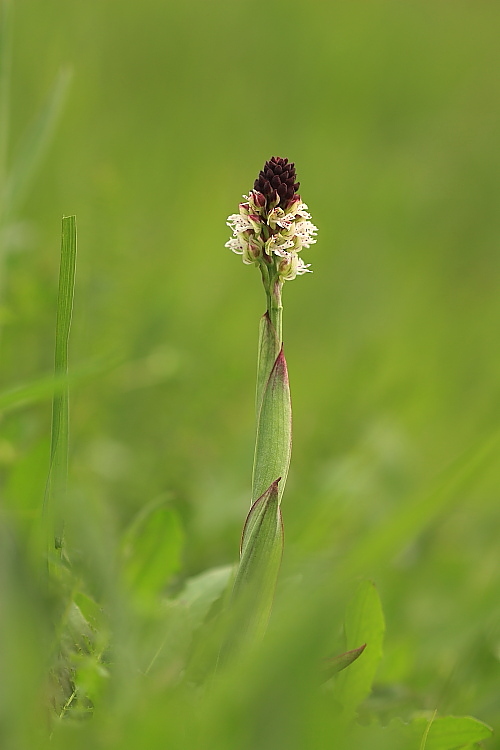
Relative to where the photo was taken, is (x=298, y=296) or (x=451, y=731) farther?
(x=298, y=296)

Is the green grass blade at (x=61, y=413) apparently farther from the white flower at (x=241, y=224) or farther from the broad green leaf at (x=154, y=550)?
the broad green leaf at (x=154, y=550)

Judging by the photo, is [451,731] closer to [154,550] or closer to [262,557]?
[262,557]

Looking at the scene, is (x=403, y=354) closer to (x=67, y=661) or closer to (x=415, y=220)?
(x=415, y=220)

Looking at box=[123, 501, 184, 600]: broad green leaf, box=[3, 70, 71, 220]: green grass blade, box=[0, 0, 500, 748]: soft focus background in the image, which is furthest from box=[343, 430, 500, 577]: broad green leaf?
box=[3, 70, 71, 220]: green grass blade

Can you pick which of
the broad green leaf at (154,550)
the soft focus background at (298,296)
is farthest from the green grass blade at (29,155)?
the broad green leaf at (154,550)

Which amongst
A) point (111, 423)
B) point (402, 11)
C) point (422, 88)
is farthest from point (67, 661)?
point (402, 11)

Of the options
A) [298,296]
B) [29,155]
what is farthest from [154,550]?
[298,296]
